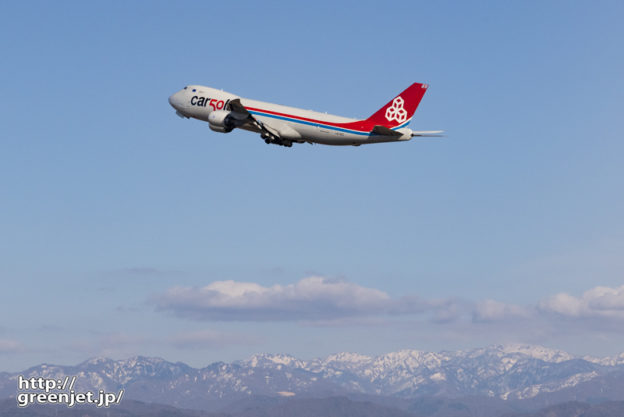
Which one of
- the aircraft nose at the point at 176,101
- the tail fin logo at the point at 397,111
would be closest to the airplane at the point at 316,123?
the tail fin logo at the point at 397,111

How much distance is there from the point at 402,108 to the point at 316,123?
1165 cm

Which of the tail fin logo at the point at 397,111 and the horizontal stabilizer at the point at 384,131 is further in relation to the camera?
the tail fin logo at the point at 397,111

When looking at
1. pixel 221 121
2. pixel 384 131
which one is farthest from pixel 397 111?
pixel 221 121

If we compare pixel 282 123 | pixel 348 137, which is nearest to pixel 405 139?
pixel 348 137

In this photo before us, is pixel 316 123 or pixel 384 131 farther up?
pixel 316 123

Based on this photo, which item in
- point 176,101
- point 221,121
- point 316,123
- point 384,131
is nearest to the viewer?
point 384,131

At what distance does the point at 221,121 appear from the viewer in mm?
117000

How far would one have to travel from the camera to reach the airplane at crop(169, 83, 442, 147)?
11250 cm

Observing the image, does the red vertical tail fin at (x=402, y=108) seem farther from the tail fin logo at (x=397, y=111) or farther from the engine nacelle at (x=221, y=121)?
the engine nacelle at (x=221, y=121)

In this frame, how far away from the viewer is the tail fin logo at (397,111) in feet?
378

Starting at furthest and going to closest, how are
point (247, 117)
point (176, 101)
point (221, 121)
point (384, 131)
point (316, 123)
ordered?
point (176, 101), point (221, 121), point (247, 117), point (316, 123), point (384, 131)

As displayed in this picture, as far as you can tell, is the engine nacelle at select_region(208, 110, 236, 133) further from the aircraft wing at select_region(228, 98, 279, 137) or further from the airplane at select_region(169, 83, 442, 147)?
the aircraft wing at select_region(228, 98, 279, 137)

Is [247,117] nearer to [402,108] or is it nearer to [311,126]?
[311,126]

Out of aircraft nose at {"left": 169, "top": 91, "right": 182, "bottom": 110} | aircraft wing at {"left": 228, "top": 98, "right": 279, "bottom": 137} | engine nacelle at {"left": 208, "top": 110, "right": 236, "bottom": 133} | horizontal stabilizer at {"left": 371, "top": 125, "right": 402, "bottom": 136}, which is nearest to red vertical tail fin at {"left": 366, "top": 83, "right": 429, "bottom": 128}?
horizontal stabilizer at {"left": 371, "top": 125, "right": 402, "bottom": 136}
